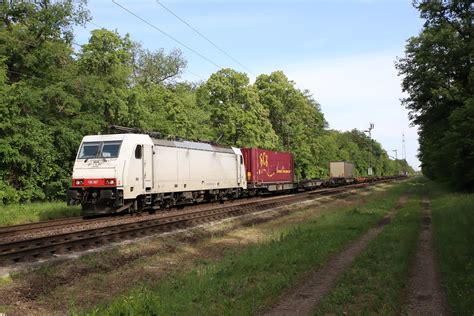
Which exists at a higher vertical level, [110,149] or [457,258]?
[110,149]

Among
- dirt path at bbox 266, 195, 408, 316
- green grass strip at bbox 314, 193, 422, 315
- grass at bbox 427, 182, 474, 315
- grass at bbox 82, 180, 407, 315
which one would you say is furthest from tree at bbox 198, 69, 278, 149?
dirt path at bbox 266, 195, 408, 316

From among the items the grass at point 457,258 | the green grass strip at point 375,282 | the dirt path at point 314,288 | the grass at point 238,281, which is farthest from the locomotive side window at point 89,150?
the grass at point 457,258

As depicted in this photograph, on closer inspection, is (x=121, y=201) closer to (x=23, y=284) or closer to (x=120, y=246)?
(x=120, y=246)

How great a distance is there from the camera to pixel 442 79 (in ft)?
119

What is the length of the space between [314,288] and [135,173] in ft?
40.4

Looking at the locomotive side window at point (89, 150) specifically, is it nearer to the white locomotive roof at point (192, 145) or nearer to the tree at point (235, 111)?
the white locomotive roof at point (192, 145)

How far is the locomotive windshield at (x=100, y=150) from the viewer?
61.1ft

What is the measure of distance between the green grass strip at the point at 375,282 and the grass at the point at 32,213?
13.9 meters

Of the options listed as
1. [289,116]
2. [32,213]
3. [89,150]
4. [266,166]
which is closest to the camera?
[89,150]

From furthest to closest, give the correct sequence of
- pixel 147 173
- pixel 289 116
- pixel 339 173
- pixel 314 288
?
pixel 289 116
pixel 339 173
pixel 147 173
pixel 314 288

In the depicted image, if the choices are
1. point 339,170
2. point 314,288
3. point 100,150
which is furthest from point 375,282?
point 339,170

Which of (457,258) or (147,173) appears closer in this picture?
(457,258)

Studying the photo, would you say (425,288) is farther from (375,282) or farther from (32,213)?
(32,213)

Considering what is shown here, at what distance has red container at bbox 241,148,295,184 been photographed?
3369cm
